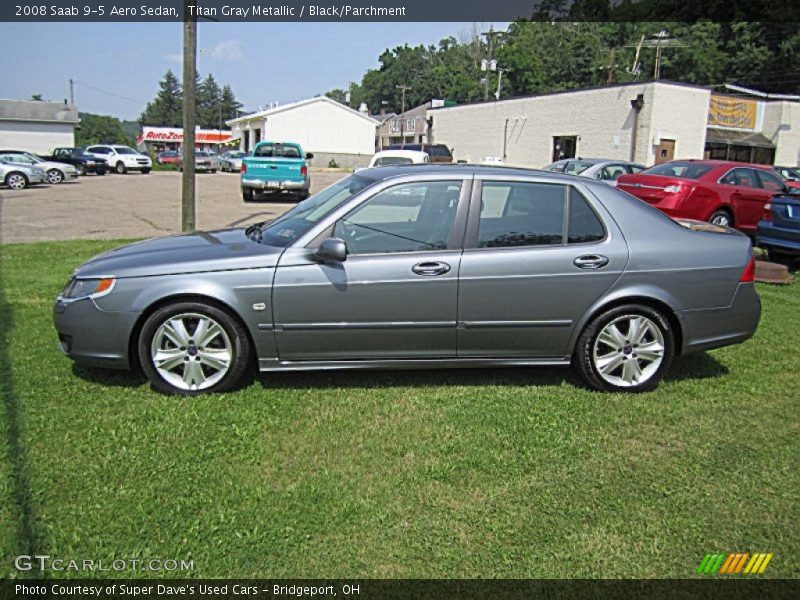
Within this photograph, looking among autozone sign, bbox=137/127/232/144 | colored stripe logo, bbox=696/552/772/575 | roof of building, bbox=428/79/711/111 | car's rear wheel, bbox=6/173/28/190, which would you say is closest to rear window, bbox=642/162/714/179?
colored stripe logo, bbox=696/552/772/575

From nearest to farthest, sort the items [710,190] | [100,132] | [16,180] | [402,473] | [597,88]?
1. [402,473]
2. [710,190]
3. [16,180]
4. [597,88]
5. [100,132]

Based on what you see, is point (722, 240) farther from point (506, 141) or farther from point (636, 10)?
point (636, 10)

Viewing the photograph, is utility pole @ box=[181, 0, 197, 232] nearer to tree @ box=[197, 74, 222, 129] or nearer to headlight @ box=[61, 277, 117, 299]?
headlight @ box=[61, 277, 117, 299]

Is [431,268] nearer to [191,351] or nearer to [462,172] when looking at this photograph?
[462,172]

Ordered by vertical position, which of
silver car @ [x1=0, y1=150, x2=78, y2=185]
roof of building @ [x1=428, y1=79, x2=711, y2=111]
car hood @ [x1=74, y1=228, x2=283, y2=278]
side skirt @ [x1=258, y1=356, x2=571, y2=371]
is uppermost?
roof of building @ [x1=428, y1=79, x2=711, y2=111]

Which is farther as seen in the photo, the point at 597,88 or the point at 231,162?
the point at 231,162

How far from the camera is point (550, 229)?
4.73 meters

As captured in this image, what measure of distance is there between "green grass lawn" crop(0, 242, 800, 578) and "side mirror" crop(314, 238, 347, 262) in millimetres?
997

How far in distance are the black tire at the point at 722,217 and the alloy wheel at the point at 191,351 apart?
997 centimetres

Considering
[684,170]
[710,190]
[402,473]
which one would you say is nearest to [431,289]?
[402,473]

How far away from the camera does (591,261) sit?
4652mm

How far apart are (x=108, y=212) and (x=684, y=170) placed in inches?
523

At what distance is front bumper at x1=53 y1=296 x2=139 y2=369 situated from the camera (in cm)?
435

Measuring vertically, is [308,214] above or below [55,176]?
below
